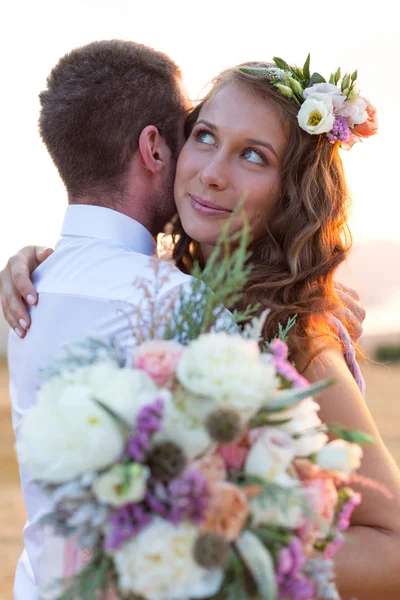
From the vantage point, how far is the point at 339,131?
3.52 meters

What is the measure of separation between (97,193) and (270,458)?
68.2 inches

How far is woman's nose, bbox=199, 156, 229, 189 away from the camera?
10.8 ft

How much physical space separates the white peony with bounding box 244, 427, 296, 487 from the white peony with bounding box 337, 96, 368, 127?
7.30 feet

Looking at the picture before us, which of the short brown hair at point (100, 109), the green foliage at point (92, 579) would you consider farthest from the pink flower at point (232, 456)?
the short brown hair at point (100, 109)

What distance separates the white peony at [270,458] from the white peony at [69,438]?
0.30 metres

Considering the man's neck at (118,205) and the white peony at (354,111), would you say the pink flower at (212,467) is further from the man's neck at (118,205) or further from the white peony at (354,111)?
the white peony at (354,111)

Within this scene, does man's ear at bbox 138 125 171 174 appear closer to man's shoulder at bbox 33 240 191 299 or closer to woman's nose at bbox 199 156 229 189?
woman's nose at bbox 199 156 229 189

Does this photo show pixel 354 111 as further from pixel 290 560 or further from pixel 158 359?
pixel 290 560

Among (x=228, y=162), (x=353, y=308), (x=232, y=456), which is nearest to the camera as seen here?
(x=232, y=456)

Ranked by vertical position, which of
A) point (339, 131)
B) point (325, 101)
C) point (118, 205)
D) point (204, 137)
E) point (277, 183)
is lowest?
point (118, 205)

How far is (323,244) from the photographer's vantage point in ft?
11.5

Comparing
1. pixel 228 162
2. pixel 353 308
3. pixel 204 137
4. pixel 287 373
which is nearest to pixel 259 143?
pixel 228 162

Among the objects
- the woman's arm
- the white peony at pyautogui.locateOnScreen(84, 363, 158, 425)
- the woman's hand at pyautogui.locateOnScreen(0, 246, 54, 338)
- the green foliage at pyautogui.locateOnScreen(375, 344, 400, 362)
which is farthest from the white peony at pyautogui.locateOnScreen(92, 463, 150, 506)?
the green foliage at pyautogui.locateOnScreen(375, 344, 400, 362)

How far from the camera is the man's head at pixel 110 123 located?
312cm
